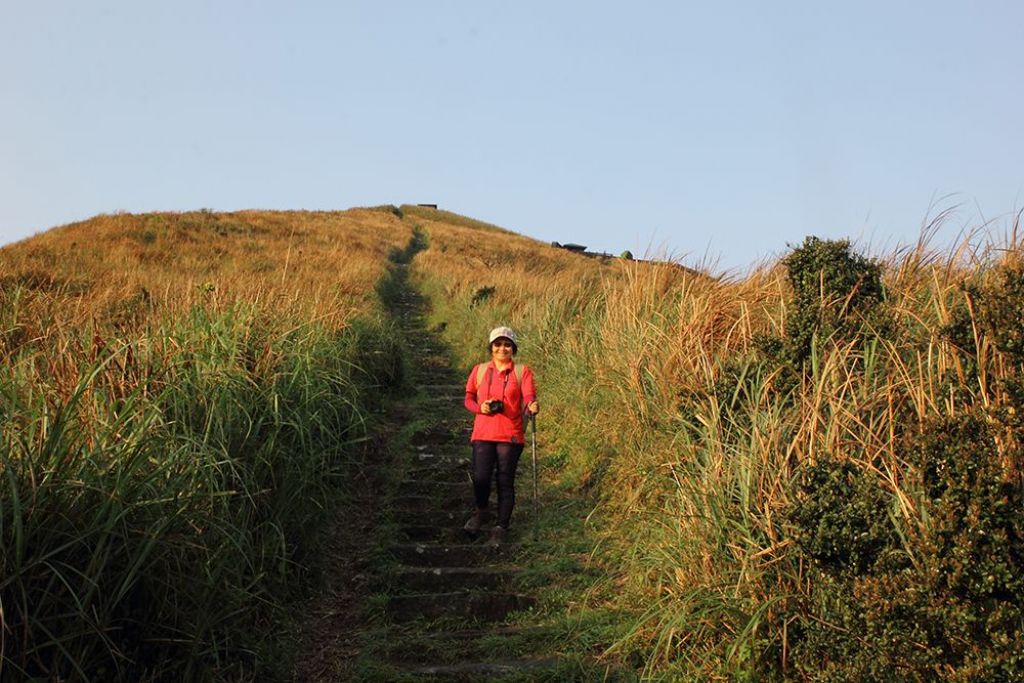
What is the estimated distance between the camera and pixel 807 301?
6266mm

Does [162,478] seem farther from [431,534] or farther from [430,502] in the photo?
[430,502]

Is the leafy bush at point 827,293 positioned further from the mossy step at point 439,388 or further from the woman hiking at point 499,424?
the mossy step at point 439,388

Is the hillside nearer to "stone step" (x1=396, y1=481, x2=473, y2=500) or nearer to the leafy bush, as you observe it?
the leafy bush

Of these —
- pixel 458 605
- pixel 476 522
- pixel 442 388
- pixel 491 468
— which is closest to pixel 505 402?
pixel 491 468

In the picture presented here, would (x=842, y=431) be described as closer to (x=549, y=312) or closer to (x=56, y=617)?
(x=56, y=617)

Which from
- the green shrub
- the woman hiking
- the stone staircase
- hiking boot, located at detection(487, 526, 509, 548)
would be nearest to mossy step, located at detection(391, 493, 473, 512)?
the stone staircase

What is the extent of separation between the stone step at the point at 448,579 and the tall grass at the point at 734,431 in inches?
29.8

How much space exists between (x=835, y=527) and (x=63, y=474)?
3306 mm

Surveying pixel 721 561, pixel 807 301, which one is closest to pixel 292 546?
pixel 721 561

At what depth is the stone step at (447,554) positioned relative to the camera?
6.64 m

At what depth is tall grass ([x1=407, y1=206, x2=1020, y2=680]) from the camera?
167 inches

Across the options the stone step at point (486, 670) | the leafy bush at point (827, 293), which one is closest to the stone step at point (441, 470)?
the stone step at point (486, 670)

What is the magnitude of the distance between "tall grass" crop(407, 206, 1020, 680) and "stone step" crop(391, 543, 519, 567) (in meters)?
0.82

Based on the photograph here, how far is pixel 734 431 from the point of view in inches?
224
